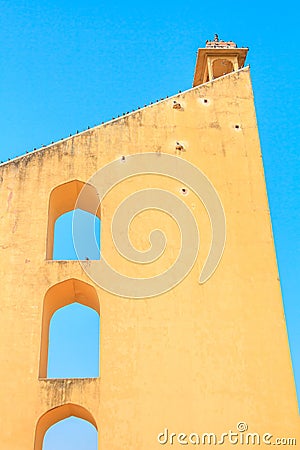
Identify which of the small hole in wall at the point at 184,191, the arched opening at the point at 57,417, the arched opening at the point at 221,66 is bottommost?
the arched opening at the point at 57,417

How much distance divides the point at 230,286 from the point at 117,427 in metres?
3.40

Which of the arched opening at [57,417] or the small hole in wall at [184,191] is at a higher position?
the small hole in wall at [184,191]

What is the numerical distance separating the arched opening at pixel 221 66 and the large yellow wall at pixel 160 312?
120 inches

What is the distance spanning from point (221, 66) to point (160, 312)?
26.1ft

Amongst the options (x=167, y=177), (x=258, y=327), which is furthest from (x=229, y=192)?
(x=258, y=327)

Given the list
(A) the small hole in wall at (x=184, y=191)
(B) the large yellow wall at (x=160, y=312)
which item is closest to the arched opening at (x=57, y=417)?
(B) the large yellow wall at (x=160, y=312)

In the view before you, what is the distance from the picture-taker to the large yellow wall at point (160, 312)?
957 cm

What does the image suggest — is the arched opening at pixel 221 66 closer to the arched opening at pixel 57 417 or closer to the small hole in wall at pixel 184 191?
the small hole in wall at pixel 184 191

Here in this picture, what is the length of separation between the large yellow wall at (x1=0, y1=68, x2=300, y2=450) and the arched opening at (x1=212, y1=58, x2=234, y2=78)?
304cm

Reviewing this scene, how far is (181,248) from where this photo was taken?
36.7 feet

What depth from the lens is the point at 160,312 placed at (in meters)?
10.5

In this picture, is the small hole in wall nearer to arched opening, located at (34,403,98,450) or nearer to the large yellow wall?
the large yellow wall

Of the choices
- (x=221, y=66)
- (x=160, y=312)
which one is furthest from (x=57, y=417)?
(x=221, y=66)

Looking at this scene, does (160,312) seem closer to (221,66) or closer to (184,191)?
(184,191)
